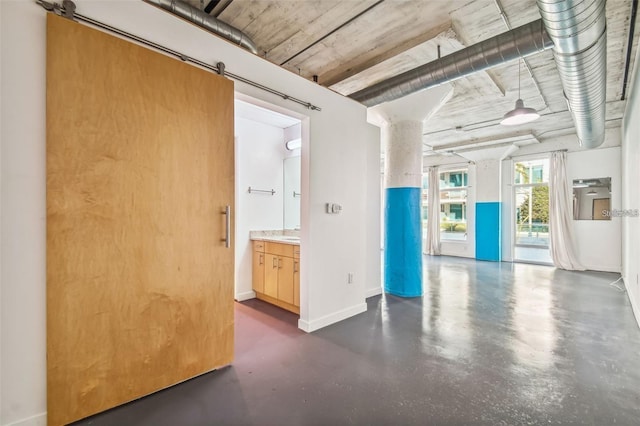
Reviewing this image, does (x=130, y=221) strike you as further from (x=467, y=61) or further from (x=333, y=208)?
(x=467, y=61)

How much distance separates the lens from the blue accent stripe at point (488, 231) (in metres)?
7.57

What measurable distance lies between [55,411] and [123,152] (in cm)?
154

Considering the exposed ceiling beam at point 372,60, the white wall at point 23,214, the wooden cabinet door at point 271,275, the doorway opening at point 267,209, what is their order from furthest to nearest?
the wooden cabinet door at point 271,275
the doorway opening at point 267,209
the exposed ceiling beam at point 372,60
the white wall at point 23,214

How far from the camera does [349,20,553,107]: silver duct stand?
93.7 inches

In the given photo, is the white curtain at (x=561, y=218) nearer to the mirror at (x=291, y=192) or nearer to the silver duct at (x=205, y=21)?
the mirror at (x=291, y=192)

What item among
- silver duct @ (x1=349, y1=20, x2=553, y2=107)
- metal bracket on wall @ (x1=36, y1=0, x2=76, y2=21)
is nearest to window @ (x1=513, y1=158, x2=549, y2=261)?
silver duct @ (x1=349, y1=20, x2=553, y2=107)

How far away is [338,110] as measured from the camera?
334 centimetres

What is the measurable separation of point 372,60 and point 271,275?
3039 millimetres

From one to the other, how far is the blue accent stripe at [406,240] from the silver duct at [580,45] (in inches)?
83.2

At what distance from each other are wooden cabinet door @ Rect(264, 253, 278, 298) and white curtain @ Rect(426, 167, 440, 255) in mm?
6349

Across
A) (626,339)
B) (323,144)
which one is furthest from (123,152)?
(626,339)

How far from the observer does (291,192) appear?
481cm

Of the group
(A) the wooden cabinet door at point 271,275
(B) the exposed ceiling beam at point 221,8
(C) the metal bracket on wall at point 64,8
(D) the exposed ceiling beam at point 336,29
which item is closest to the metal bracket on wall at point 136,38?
(C) the metal bracket on wall at point 64,8

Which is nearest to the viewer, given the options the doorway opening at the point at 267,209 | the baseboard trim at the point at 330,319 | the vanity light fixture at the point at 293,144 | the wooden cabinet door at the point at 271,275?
the baseboard trim at the point at 330,319
